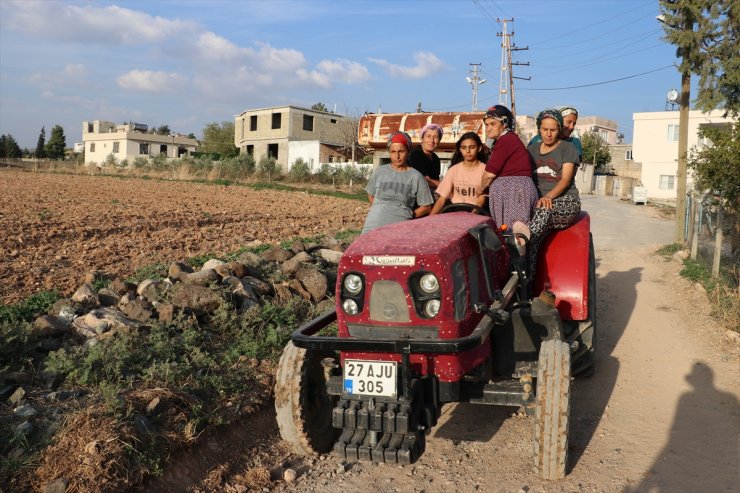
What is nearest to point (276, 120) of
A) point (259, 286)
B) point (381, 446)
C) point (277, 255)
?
point (277, 255)

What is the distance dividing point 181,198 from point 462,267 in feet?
67.9

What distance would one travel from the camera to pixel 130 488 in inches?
147

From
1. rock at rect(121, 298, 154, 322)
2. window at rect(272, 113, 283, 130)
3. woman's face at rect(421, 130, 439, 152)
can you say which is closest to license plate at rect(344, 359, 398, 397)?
rock at rect(121, 298, 154, 322)

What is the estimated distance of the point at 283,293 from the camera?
7375 mm

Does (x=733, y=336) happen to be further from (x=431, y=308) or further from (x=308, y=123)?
(x=308, y=123)

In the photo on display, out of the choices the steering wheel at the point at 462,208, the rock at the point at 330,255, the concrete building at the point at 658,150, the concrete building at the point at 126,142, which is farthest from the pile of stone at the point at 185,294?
the concrete building at the point at 126,142

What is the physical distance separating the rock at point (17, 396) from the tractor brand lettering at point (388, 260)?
8.69 feet

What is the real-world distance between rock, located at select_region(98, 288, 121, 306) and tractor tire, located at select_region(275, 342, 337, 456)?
3.17m

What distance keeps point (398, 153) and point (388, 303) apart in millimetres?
1990

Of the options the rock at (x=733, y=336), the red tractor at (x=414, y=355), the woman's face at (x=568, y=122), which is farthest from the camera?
the rock at (x=733, y=336)

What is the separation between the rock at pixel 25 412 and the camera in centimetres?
409

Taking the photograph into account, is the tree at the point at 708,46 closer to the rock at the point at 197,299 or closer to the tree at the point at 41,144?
the rock at the point at 197,299

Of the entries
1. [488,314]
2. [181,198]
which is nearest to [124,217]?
[181,198]

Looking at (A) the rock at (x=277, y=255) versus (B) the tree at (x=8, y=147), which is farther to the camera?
(B) the tree at (x=8, y=147)
